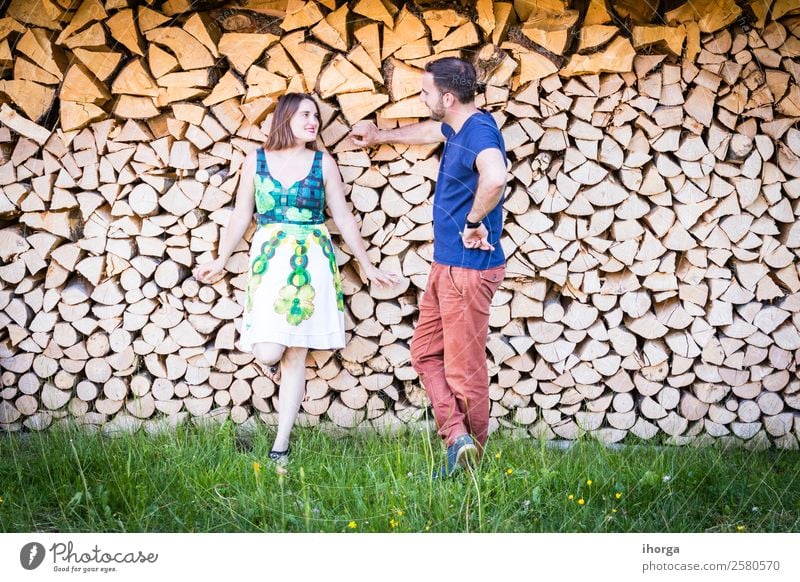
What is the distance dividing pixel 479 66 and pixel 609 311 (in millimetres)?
1175

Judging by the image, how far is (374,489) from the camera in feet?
9.25

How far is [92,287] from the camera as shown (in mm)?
3463

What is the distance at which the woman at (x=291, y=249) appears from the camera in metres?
3.12

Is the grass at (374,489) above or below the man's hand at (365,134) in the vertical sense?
below

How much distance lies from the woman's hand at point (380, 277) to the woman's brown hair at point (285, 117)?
0.60 m

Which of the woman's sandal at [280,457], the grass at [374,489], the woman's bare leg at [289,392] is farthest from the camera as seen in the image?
the woman's bare leg at [289,392]

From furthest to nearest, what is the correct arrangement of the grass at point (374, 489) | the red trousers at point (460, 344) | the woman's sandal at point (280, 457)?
1. the woman's sandal at point (280, 457)
2. the red trousers at point (460, 344)
3. the grass at point (374, 489)

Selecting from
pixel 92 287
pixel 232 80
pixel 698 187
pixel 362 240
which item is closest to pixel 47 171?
pixel 92 287

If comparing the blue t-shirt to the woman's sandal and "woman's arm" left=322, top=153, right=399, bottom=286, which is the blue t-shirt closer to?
"woman's arm" left=322, top=153, right=399, bottom=286
